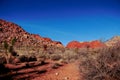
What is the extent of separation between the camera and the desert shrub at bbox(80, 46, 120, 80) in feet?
24.4

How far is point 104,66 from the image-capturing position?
7.71 meters

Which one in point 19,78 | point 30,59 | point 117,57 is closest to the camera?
point 117,57

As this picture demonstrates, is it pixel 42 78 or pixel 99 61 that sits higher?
pixel 99 61

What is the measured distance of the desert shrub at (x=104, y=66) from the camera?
24.4 feet

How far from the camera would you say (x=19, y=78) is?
32.9 ft

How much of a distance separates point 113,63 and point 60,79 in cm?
357

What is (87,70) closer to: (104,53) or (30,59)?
(104,53)

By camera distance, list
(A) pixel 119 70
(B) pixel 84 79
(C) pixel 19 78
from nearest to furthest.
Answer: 1. (A) pixel 119 70
2. (B) pixel 84 79
3. (C) pixel 19 78

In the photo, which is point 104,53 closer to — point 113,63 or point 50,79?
point 113,63

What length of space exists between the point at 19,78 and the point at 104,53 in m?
4.46

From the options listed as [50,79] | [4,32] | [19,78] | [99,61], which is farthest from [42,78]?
[4,32]

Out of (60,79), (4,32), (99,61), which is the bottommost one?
(60,79)

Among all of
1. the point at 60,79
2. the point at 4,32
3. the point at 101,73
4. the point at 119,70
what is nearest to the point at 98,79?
the point at 101,73

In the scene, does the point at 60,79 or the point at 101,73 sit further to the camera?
the point at 60,79
